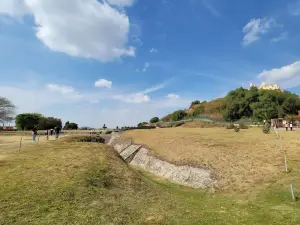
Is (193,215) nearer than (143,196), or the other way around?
(193,215)

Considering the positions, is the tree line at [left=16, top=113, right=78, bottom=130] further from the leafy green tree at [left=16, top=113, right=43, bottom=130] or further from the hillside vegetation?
the hillside vegetation

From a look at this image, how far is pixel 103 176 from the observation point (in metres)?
16.9

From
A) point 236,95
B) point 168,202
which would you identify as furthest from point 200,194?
point 236,95

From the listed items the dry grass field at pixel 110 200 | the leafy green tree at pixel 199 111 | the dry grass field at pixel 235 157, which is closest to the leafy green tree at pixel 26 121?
the dry grass field at pixel 235 157

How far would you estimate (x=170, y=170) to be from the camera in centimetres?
2308

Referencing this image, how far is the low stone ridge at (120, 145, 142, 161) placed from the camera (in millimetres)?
31966

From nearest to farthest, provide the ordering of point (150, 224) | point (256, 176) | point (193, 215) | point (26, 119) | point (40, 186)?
point (150, 224) → point (193, 215) → point (40, 186) → point (256, 176) → point (26, 119)

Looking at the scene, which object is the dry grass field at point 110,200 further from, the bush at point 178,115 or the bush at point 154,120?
the bush at point 154,120

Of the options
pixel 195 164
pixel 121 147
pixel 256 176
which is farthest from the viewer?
pixel 121 147

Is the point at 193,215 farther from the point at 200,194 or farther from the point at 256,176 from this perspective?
the point at 256,176

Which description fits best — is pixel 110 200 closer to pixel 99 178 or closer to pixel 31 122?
pixel 99 178

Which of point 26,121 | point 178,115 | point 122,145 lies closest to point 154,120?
point 178,115

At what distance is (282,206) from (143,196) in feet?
25.6

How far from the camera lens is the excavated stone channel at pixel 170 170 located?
64.8 feet
